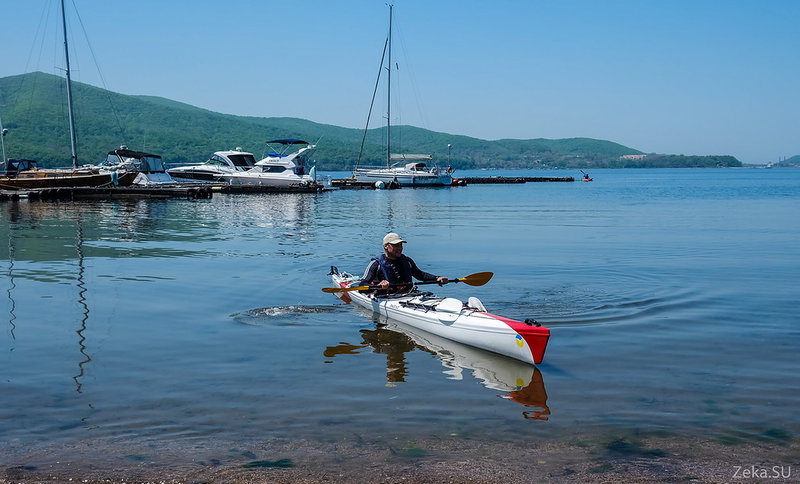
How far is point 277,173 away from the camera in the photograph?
75625 millimetres

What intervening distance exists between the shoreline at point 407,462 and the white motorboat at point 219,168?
72559mm

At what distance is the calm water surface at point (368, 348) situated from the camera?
8.59 meters

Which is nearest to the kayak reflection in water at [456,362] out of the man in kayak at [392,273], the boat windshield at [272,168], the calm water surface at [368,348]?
the calm water surface at [368,348]

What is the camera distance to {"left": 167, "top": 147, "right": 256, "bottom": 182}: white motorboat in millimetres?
78500

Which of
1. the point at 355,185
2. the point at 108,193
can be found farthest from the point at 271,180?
the point at 108,193

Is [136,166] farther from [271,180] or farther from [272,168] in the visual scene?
[272,168]

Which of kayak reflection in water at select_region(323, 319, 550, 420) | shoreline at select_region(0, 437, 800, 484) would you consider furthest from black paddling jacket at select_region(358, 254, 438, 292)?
shoreline at select_region(0, 437, 800, 484)

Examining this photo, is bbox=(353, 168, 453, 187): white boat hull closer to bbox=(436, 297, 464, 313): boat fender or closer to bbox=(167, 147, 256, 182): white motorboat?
bbox=(167, 147, 256, 182): white motorboat

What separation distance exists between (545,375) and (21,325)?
10.3 m

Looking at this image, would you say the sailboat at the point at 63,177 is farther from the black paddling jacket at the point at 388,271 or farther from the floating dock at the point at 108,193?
the black paddling jacket at the point at 388,271

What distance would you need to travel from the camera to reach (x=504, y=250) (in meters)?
27.2

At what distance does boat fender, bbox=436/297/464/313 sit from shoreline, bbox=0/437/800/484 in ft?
15.6

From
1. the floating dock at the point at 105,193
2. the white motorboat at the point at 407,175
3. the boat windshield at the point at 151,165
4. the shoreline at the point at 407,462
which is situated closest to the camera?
the shoreline at the point at 407,462

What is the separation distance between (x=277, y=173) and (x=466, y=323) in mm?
65756
